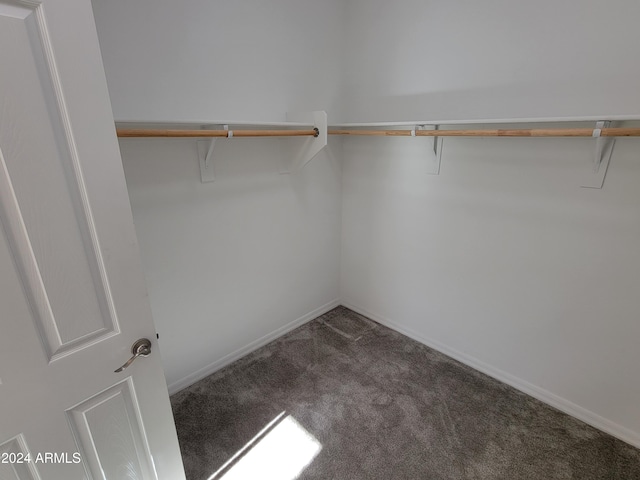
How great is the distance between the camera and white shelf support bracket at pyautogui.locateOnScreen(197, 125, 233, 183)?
1708 mm

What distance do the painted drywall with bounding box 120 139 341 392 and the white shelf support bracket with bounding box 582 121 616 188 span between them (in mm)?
1531

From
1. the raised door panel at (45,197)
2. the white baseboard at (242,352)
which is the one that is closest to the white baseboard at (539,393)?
the white baseboard at (242,352)

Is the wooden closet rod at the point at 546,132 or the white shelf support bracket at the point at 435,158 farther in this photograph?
the white shelf support bracket at the point at 435,158

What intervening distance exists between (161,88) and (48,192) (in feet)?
3.24

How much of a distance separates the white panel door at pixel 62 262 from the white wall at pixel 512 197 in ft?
5.71

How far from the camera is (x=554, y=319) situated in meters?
1.74

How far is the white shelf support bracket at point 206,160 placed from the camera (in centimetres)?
171

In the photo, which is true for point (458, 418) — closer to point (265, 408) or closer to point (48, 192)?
point (265, 408)

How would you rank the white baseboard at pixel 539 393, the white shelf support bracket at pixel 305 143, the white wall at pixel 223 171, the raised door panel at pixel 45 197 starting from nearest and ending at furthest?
the raised door panel at pixel 45 197, the white wall at pixel 223 171, the white baseboard at pixel 539 393, the white shelf support bracket at pixel 305 143

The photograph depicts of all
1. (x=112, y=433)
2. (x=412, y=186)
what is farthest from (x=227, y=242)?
(x=412, y=186)

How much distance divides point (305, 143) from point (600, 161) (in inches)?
59.4

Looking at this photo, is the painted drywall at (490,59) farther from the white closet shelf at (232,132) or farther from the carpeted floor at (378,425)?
the carpeted floor at (378,425)

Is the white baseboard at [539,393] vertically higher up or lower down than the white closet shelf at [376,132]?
lower down

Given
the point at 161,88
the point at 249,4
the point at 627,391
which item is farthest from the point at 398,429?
the point at 249,4
